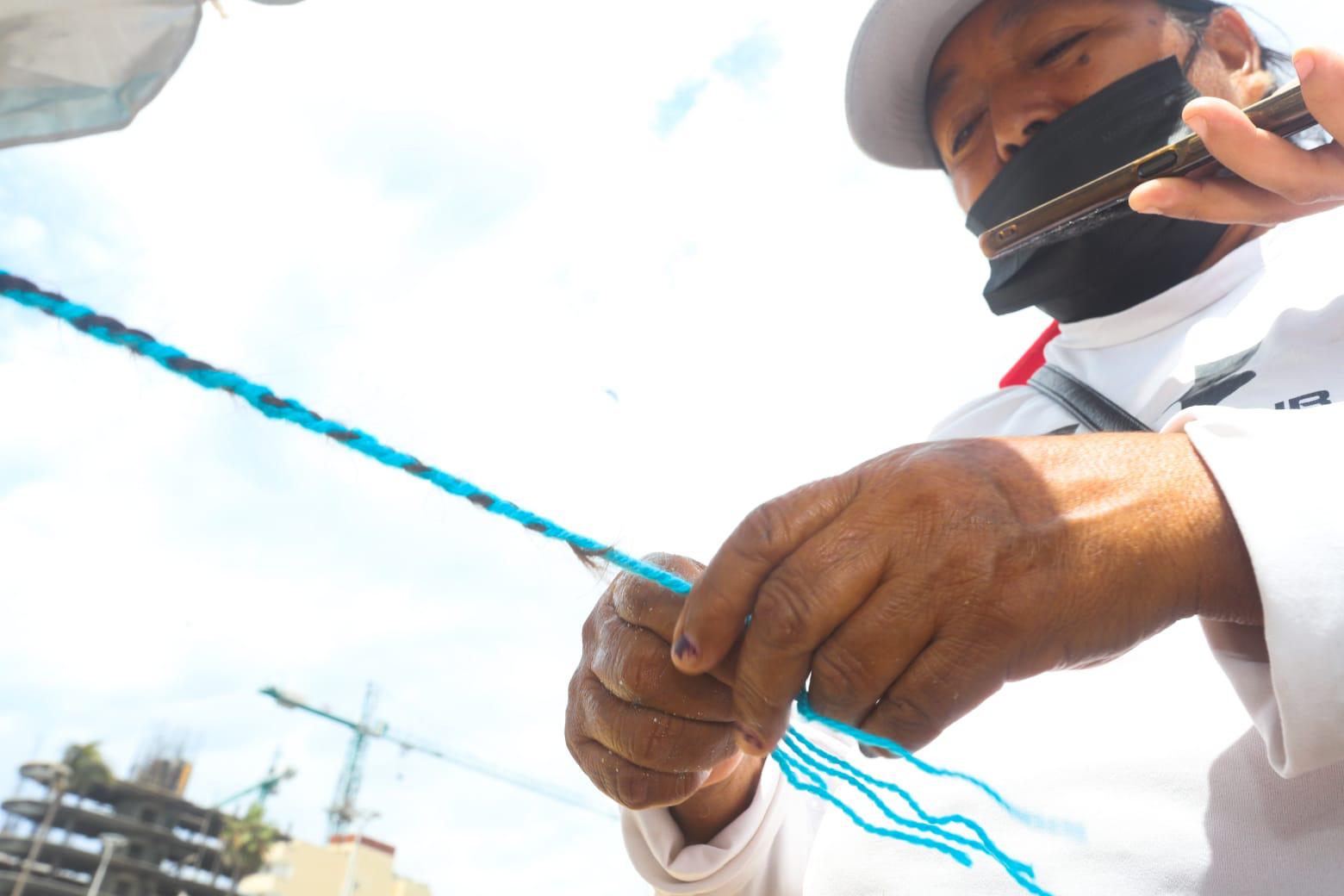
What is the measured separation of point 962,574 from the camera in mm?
959

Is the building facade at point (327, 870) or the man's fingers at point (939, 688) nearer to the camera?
the man's fingers at point (939, 688)

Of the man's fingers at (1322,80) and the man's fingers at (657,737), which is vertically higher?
the man's fingers at (1322,80)

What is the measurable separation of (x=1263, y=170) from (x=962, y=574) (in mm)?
1043

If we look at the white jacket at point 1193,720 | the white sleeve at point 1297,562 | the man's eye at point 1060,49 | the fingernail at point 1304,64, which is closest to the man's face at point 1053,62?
the man's eye at point 1060,49

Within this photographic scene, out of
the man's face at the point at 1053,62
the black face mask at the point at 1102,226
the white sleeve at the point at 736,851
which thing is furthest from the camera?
the man's face at the point at 1053,62

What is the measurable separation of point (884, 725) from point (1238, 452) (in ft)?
1.85

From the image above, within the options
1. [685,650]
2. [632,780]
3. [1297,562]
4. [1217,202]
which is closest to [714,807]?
[632,780]

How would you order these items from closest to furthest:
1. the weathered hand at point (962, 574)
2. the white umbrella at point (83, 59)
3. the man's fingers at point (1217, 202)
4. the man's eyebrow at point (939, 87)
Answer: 1. the weathered hand at point (962, 574)
2. the white umbrella at point (83, 59)
3. the man's fingers at point (1217, 202)
4. the man's eyebrow at point (939, 87)

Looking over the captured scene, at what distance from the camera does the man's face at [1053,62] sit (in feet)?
8.61

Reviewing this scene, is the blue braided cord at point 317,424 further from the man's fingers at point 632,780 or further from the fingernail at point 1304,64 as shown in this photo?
the fingernail at point 1304,64

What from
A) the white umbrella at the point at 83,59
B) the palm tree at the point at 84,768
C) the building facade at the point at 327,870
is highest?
the palm tree at the point at 84,768

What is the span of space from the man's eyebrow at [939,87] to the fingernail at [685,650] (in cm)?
266

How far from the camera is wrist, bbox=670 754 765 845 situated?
1.92 meters

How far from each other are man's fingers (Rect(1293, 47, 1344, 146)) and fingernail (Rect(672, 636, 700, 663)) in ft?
4.14
